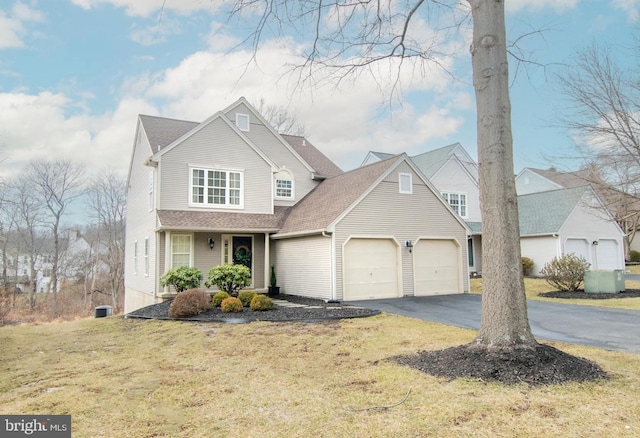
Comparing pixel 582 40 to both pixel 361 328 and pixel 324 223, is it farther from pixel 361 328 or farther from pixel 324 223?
pixel 361 328

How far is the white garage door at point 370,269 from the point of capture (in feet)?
50.8

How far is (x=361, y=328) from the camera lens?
1001 cm

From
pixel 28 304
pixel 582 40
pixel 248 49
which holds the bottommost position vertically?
pixel 28 304

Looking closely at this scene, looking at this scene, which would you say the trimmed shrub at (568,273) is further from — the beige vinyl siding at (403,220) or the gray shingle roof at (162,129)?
the gray shingle roof at (162,129)

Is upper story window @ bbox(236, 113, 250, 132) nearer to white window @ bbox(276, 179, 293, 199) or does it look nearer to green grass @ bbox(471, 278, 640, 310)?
white window @ bbox(276, 179, 293, 199)

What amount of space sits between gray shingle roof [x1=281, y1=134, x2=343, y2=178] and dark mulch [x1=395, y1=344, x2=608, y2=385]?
16603 millimetres

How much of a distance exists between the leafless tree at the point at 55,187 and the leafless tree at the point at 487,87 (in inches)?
1276

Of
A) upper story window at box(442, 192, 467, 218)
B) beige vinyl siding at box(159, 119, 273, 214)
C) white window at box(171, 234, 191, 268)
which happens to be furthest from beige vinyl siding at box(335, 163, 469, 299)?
upper story window at box(442, 192, 467, 218)

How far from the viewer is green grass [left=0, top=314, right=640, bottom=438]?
13.8 feet

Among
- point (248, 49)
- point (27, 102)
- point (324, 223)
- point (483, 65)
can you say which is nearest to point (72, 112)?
point (27, 102)

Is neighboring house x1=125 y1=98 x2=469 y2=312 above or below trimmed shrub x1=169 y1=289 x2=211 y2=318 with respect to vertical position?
above

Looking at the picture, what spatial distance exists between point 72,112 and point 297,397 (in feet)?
81.9

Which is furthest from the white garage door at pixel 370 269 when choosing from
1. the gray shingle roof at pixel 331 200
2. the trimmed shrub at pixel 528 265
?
the trimmed shrub at pixel 528 265

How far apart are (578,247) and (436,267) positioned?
44.0 ft
